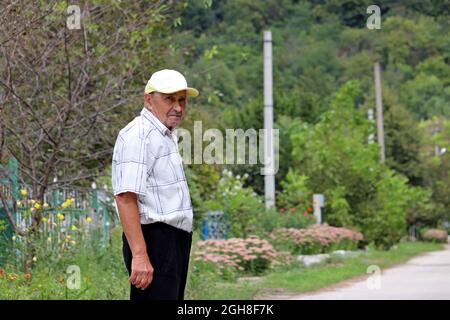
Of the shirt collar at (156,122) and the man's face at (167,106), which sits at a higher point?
the man's face at (167,106)

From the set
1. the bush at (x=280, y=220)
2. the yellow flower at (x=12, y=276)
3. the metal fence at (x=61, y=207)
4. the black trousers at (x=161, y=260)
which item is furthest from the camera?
the bush at (x=280, y=220)

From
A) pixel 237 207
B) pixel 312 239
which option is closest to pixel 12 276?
pixel 237 207

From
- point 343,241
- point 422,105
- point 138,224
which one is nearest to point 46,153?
point 138,224

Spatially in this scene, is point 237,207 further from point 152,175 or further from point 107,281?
point 152,175

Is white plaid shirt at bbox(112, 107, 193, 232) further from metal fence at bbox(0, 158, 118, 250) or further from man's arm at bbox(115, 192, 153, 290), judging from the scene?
metal fence at bbox(0, 158, 118, 250)

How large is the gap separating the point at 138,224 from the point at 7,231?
7.24 m

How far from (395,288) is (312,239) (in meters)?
8.38

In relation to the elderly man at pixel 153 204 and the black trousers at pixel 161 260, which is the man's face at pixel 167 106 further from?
the black trousers at pixel 161 260

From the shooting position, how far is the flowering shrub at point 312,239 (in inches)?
985

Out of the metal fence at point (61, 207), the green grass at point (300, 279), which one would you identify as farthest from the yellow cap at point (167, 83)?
the green grass at point (300, 279)

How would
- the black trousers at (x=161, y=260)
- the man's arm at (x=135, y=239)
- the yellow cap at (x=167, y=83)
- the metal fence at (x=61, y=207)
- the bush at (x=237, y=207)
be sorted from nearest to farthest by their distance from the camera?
1. the man's arm at (x=135, y=239)
2. the black trousers at (x=161, y=260)
3. the yellow cap at (x=167, y=83)
4. the metal fence at (x=61, y=207)
5. the bush at (x=237, y=207)

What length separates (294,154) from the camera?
35125 mm

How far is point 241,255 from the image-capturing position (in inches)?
806
